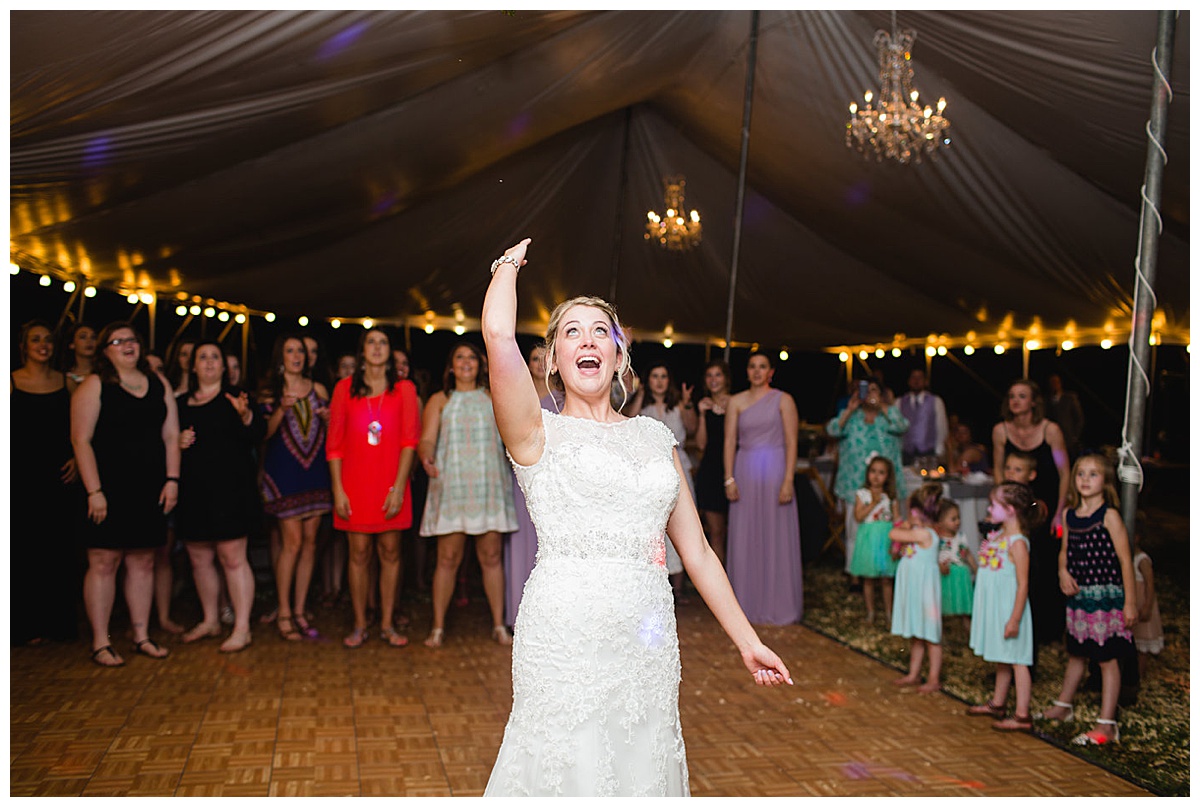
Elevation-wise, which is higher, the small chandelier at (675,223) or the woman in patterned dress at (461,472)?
the small chandelier at (675,223)

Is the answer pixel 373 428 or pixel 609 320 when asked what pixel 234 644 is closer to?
pixel 373 428

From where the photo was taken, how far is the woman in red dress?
481 centimetres

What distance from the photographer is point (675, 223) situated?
300 inches

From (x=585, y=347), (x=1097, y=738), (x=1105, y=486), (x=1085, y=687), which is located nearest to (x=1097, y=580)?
(x=1105, y=486)

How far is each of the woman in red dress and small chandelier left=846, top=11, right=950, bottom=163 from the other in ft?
8.40

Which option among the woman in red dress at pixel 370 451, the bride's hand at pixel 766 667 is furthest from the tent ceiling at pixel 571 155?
the bride's hand at pixel 766 667

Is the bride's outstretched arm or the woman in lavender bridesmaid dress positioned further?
the woman in lavender bridesmaid dress

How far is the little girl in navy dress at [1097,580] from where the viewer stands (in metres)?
3.54

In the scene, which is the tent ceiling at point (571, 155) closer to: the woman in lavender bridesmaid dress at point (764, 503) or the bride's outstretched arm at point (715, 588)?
the woman in lavender bridesmaid dress at point (764, 503)

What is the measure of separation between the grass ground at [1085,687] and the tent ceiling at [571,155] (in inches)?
88.2

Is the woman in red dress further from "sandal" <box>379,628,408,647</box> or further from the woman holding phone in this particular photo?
the woman holding phone

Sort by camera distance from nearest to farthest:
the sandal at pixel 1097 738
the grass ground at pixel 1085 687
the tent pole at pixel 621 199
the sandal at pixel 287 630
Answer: the grass ground at pixel 1085 687 < the sandal at pixel 1097 738 < the sandal at pixel 287 630 < the tent pole at pixel 621 199

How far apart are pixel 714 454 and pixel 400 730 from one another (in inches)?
118

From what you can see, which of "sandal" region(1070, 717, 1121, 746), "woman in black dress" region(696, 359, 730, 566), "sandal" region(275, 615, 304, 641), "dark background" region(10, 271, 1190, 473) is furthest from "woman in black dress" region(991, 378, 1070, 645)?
"dark background" region(10, 271, 1190, 473)
